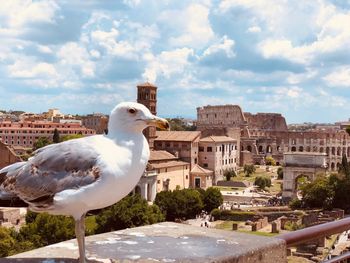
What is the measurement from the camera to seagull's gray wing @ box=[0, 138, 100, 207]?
2529mm

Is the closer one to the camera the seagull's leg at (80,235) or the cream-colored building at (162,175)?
the seagull's leg at (80,235)

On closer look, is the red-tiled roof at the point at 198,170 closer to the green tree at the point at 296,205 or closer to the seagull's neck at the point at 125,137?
the green tree at the point at 296,205

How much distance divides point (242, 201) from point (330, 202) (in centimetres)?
750

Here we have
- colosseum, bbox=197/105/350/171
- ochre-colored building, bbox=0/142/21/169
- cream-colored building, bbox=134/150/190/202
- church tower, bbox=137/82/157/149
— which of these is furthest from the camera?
colosseum, bbox=197/105/350/171

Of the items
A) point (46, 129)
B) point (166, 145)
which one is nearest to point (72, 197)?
point (166, 145)

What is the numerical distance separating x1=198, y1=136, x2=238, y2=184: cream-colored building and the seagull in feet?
153

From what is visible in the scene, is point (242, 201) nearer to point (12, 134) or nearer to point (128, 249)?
point (128, 249)

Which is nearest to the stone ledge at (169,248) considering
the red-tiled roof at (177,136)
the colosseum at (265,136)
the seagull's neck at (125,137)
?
the seagull's neck at (125,137)

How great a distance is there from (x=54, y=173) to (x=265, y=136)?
277 feet

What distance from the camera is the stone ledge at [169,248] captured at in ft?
8.71

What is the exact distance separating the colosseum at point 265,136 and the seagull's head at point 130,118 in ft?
197

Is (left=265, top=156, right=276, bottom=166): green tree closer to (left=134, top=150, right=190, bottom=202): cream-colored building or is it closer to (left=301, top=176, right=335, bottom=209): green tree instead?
(left=134, top=150, right=190, bottom=202): cream-colored building

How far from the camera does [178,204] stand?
30.5 meters

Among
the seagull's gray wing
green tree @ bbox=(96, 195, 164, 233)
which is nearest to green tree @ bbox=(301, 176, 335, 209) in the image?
green tree @ bbox=(96, 195, 164, 233)
